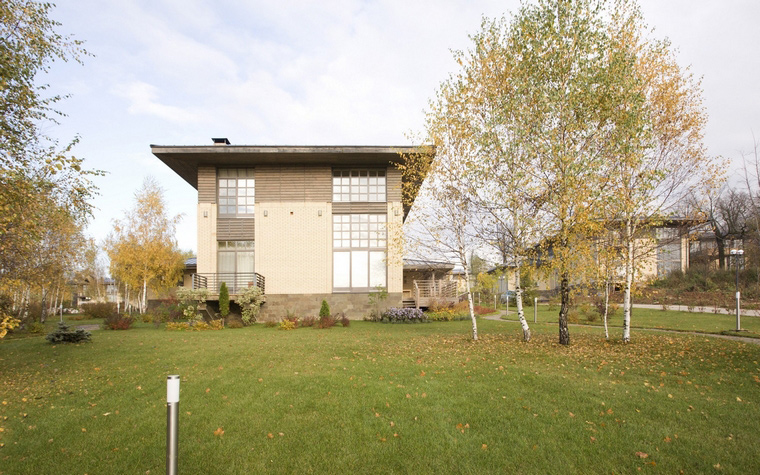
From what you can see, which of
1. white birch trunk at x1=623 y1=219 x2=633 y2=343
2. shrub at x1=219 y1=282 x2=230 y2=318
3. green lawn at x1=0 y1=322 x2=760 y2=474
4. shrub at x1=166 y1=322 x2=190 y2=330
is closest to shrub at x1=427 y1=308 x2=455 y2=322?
shrub at x1=219 y1=282 x2=230 y2=318

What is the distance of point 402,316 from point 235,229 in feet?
32.2

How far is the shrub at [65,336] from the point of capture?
12617 mm

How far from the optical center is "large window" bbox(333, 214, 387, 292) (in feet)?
69.4

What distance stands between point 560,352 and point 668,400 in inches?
147

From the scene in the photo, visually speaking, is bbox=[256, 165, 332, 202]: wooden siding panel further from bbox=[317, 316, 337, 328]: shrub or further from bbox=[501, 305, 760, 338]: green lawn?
bbox=[501, 305, 760, 338]: green lawn

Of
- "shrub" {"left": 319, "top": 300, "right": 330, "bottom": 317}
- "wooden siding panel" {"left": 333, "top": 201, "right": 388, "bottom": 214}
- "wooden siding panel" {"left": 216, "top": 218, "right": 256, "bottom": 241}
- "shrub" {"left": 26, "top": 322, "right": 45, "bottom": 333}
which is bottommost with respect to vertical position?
"shrub" {"left": 26, "top": 322, "right": 45, "bottom": 333}

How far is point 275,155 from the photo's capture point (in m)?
20.0

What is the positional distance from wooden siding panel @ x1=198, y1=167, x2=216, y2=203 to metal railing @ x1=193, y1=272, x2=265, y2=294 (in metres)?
3.98

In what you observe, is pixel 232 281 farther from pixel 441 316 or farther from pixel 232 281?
pixel 441 316

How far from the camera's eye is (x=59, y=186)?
7562 mm

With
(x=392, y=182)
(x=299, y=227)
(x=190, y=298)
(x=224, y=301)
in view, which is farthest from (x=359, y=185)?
(x=190, y=298)

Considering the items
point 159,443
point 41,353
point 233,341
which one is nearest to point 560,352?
point 159,443

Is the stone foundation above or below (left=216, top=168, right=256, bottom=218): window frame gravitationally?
below

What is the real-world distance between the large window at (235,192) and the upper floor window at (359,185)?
15.0ft
